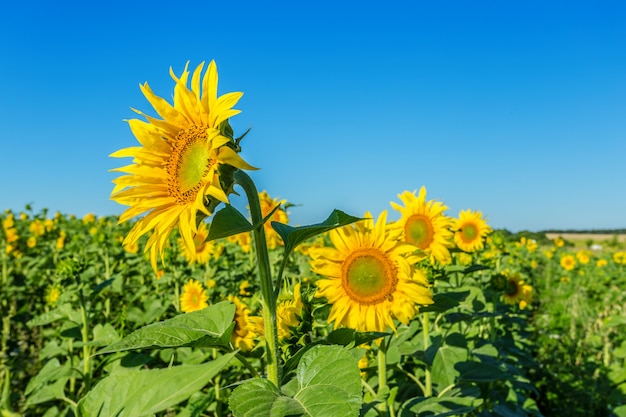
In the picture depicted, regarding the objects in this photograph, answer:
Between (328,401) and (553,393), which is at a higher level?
(328,401)

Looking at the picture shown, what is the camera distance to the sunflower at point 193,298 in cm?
415

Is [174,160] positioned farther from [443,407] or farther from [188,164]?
[443,407]

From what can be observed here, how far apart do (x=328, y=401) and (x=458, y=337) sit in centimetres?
174

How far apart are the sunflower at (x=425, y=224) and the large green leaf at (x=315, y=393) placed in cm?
177

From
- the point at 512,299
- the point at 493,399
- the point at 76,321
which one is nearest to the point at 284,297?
the point at 76,321

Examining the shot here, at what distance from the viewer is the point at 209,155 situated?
1.38m

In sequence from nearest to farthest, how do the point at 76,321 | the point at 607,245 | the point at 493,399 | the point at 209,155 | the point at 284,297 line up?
1. the point at 209,155
2. the point at 284,297
3. the point at 76,321
4. the point at 493,399
5. the point at 607,245

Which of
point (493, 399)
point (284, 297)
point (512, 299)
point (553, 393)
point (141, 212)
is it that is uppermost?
point (141, 212)

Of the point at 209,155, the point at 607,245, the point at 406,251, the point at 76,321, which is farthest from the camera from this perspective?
the point at 607,245

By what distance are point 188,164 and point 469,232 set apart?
3.18 metres

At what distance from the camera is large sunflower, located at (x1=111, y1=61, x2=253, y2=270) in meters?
1.41

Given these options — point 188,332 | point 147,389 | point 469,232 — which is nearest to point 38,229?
point 469,232

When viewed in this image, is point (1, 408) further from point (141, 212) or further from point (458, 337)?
point (458, 337)

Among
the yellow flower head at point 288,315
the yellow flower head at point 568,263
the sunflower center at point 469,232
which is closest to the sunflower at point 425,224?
the sunflower center at point 469,232
